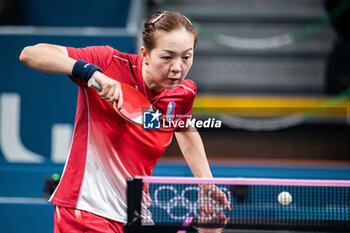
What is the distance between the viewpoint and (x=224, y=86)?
19.1ft

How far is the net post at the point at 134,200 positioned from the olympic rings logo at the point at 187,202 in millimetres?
90

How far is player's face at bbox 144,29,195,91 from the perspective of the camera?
5.52 feet

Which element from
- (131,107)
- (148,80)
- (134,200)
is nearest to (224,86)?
(148,80)

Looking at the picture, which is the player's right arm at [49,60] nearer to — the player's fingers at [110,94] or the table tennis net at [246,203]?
the player's fingers at [110,94]

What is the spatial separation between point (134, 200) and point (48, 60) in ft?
1.80

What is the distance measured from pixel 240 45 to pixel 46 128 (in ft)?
9.11

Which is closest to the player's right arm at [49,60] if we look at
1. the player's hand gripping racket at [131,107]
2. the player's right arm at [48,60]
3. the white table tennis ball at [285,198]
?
the player's right arm at [48,60]

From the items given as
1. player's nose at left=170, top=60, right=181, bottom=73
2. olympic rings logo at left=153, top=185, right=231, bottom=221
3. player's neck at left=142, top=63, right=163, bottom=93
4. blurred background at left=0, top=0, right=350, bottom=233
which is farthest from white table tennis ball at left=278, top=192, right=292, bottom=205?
blurred background at left=0, top=0, right=350, bottom=233

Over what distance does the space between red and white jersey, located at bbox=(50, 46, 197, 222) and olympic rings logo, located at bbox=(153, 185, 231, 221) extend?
38 centimetres

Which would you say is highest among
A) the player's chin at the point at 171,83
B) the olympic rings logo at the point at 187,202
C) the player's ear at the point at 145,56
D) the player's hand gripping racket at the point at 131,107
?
the player's ear at the point at 145,56

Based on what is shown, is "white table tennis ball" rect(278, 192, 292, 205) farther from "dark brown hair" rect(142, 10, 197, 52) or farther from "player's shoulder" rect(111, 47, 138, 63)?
"player's shoulder" rect(111, 47, 138, 63)

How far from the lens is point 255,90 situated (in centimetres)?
575

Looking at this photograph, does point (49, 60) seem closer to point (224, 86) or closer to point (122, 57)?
point (122, 57)

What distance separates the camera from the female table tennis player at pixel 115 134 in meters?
1.72
